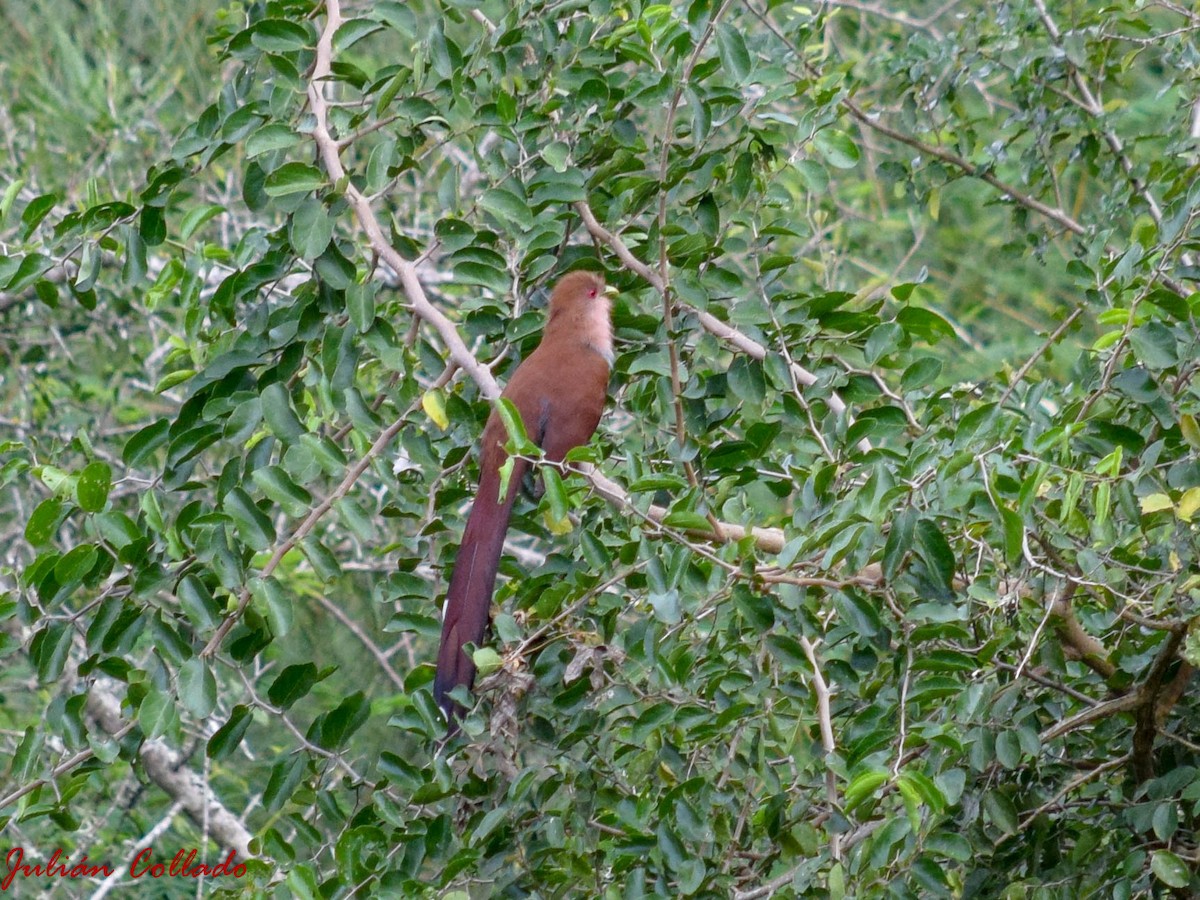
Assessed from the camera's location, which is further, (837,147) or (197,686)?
(837,147)

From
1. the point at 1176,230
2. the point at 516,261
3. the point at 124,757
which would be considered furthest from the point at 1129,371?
the point at 124,757

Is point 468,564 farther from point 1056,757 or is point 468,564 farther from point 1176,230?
point 1176,230

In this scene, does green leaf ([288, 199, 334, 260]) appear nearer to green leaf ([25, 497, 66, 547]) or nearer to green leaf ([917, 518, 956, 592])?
green leaf ([25, 497, 66, 547])

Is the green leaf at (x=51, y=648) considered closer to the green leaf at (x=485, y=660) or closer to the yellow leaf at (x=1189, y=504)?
the green leaf at (x=485, y=660)

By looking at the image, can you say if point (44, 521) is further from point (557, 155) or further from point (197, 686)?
point (557, 155)

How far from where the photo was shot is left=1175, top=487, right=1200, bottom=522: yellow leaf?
6.82ft

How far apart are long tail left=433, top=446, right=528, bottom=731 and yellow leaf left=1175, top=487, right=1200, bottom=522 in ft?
3.82

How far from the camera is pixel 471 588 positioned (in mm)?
2779

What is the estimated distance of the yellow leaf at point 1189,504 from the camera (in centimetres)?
208

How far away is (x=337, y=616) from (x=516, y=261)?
2.89 meters

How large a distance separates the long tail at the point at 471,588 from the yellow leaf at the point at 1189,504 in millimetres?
1163

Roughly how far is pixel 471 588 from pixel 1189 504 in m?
1.38
